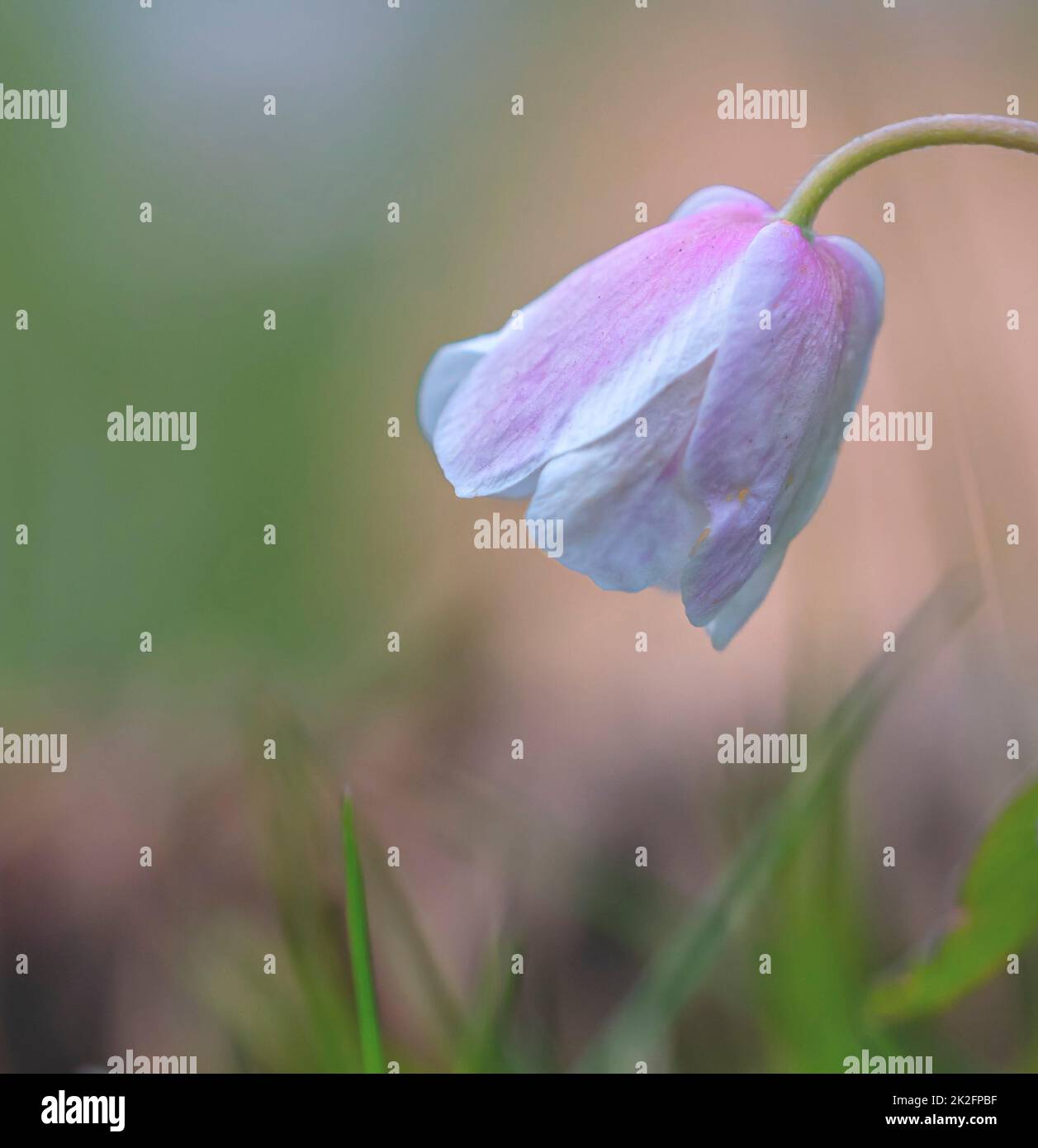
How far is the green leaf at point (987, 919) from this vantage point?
1.94 ft

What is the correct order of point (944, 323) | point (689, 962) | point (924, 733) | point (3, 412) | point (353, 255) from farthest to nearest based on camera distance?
point (353, 255) → point (3, 412) → point (944, 323) → point (924, 733) → point (689, 962)

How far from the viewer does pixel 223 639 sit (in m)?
1.74

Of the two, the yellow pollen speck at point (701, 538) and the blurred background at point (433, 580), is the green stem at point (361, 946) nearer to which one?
the blurred background at point (433, 580)

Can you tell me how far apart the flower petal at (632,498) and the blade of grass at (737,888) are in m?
0.32

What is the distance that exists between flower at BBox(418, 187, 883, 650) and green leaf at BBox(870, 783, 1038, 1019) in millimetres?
199

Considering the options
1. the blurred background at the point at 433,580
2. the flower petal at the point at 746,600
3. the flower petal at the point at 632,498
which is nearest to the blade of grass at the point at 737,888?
the blurred background at the point at 433,580

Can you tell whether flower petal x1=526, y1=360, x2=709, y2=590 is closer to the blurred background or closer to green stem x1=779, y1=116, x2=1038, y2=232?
green stem x1=779, y1=116, x2=1038, y2=232

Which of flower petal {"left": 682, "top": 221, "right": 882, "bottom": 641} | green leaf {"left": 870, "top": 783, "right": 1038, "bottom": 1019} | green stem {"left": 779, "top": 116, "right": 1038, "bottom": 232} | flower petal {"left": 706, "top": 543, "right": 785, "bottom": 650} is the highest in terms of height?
green stem {"left": 779, "top": 116, "right": 1038, "bottom": 232}

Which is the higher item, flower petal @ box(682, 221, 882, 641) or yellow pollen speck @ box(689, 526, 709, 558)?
flower petal @ box(682, 221, 882, 641)

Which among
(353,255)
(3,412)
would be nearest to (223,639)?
(3,412)

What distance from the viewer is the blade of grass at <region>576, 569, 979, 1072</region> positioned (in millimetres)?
765

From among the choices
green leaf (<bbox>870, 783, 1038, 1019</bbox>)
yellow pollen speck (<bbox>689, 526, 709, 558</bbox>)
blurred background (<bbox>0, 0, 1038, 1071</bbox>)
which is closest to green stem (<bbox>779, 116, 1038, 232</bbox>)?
yellow pollen speck (<bbox>689, 526, 709, 558</bbox>)

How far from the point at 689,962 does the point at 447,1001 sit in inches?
7.1

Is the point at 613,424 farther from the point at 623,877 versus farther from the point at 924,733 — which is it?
the point at 924,733
